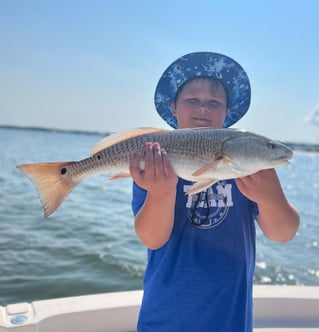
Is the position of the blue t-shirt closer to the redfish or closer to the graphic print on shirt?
the graphic print on shirt

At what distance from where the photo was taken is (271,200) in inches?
88.8

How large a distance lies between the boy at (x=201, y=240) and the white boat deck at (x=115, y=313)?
4.89 ft

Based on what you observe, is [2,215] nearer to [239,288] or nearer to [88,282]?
[88,282]

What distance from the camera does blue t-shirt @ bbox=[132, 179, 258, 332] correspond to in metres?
2.21

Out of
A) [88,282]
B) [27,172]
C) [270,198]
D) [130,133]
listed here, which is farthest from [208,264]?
[88,282]

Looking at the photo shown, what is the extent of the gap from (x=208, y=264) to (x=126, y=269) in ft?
21.2

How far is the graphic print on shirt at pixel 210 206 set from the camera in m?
2.38

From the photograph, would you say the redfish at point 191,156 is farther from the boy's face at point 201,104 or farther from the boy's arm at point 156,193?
the boy's face at point 201,104

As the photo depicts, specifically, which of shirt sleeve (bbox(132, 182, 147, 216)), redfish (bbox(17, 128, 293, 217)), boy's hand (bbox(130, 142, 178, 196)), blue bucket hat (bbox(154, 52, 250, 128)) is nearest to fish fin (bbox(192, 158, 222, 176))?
redfish (bbox(17, 128, 293, 217))

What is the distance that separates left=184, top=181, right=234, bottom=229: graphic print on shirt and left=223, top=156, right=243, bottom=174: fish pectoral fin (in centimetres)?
32

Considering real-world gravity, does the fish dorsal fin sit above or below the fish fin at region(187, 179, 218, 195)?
above

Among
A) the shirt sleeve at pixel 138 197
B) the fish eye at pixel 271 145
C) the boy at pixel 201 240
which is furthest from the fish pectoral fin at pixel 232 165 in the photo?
the shirt sleeve at pixel 138 197

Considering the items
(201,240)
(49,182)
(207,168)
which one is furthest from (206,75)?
(49,182)

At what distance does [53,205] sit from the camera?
2.45m
